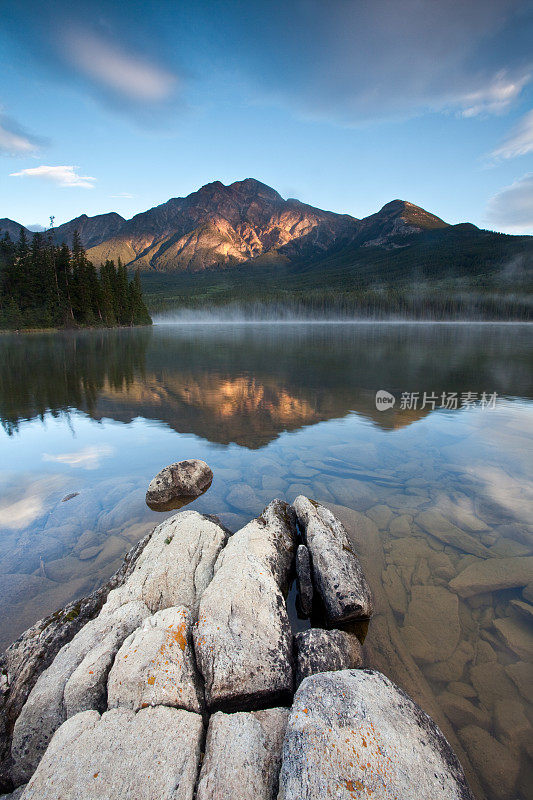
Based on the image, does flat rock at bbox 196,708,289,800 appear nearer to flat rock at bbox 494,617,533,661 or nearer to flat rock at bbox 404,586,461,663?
flat rock at bbox 404,586,461,663

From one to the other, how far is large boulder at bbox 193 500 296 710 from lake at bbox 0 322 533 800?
162 cm

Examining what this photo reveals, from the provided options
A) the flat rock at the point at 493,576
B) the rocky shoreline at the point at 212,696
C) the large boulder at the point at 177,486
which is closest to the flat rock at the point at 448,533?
the flat rock at the point at 493,576

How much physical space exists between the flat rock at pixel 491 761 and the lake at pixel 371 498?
0.5 inches

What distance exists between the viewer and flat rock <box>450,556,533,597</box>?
6.32 m

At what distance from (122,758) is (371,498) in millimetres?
7590

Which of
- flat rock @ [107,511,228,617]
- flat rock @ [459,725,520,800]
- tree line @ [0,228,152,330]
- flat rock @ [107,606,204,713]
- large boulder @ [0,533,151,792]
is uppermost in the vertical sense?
tree line @ [0,228,152,330]

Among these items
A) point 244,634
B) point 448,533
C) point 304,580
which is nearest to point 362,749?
point 244,634

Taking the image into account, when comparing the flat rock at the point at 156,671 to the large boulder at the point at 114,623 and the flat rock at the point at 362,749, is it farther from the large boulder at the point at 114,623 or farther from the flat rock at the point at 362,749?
the flat rock at the point at 362,749

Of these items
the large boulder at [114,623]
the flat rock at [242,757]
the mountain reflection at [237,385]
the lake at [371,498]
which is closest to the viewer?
the flat rock at [242,757]

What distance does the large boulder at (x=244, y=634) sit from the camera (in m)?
4.14

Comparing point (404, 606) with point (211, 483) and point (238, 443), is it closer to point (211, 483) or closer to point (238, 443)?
point (211, 483)

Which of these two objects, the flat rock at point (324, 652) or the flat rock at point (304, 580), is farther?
the flat rock at point (304, 580)

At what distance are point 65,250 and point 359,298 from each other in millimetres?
145377

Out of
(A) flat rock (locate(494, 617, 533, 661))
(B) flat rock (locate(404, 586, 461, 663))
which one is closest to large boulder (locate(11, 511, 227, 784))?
(B) flat rock (locate(404, 586, 461, 663))
